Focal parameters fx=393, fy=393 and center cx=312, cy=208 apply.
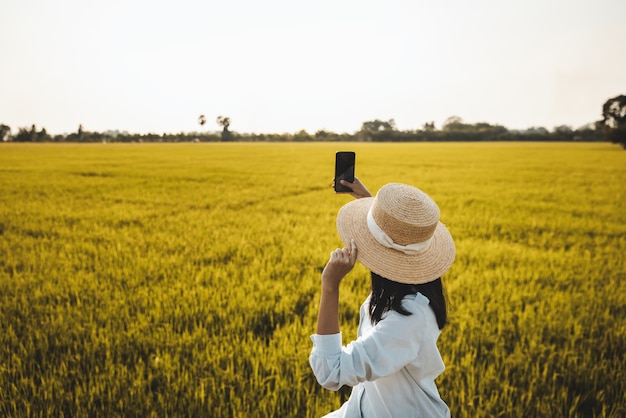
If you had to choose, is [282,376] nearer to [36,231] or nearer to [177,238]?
[177,238]

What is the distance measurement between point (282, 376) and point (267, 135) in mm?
86497

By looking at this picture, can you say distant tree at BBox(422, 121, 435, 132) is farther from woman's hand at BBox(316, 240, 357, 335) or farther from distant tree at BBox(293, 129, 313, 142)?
woman's hand at BBox(316, 240, 357, 335)

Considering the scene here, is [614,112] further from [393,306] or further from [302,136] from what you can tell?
[393,306]

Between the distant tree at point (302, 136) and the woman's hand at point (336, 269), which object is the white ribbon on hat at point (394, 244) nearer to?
the woman's hand at point (336, 269)

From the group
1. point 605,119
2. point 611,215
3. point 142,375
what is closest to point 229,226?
point 142,375

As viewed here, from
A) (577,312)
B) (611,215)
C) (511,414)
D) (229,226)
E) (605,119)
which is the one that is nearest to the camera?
(511,414)

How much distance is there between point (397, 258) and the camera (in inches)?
48.7

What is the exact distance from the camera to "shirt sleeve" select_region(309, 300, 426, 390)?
116 cm

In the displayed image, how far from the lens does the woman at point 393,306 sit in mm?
1180

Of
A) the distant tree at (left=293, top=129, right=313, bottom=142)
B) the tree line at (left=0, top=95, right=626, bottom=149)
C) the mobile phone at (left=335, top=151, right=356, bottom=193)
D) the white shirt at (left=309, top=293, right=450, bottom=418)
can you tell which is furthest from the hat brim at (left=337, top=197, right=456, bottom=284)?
the distant tree at (left=293, top=129, right=313, bottom=142)

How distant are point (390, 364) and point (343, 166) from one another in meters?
0.78

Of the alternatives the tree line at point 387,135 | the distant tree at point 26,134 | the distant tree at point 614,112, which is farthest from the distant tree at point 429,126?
the distant tree at point 26,134

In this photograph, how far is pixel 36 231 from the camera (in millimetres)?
6137

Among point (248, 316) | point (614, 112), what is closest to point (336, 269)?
point (248, 316)
